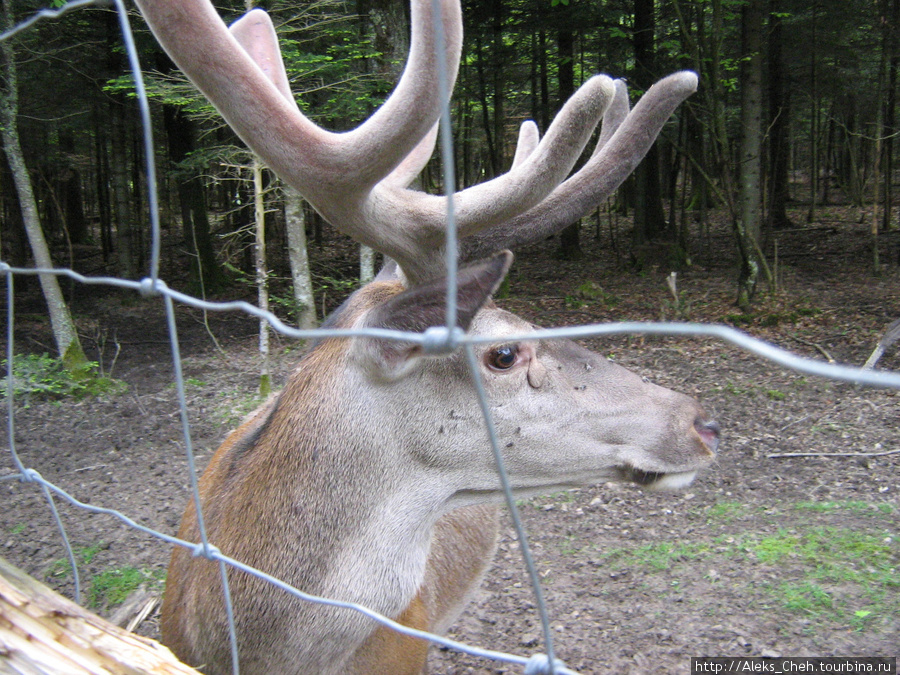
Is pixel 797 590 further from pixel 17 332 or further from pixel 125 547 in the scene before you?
pixel 17 332

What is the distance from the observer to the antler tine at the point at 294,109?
165cm

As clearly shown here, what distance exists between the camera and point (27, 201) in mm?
7020

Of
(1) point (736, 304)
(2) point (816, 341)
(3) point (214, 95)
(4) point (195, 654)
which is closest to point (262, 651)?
(4) point (195, 654)

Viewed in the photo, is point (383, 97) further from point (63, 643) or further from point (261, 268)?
point (63, 643)

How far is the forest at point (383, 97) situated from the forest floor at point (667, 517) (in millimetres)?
1339

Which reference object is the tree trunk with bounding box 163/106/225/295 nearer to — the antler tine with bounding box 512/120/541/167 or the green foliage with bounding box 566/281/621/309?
the green foliage with bounding box 566/281/621/309

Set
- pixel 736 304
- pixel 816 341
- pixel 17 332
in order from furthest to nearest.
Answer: pixel 17 332
pixel 736 304
pixel 816 341

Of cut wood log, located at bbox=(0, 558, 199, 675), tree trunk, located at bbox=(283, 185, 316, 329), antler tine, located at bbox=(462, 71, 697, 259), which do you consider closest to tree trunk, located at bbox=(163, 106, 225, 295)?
tree trunk, located at bbox=(283, 185, 316, 329)

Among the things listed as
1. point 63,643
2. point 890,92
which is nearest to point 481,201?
point 63,643

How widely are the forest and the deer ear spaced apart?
4686mm

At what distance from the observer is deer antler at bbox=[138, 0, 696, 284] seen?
1684mm

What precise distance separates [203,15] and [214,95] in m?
0.18

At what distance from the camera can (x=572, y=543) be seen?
4.43 m

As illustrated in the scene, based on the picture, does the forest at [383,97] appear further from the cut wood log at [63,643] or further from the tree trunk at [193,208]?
the cut wood log at [63,643]
